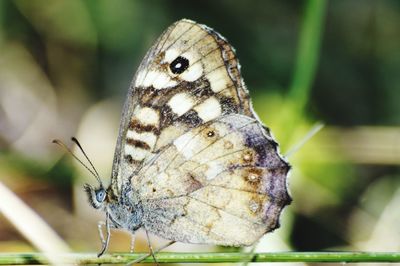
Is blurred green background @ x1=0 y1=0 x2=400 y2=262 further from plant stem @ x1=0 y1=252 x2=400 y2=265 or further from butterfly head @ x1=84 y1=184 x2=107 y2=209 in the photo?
plant stem @ x1=0 y1=252 x2=400 y2=265

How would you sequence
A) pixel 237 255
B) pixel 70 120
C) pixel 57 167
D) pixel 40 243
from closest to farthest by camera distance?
1. pixel 237 255
2. pixel 40 243
3. pixel 57 167
4. pixel 70 120

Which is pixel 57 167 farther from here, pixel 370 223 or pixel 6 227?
pixel 370 223

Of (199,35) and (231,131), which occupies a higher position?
(199,35)

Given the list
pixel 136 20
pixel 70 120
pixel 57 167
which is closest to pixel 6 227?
pixel 57 167

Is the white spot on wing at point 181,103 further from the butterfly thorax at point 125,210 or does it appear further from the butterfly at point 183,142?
the butterfly thorax at point 125,210

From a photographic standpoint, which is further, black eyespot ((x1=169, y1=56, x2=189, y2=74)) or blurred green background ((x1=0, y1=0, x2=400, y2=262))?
blurred green background ((x1=0, y1=0, x2=400, y2=262))

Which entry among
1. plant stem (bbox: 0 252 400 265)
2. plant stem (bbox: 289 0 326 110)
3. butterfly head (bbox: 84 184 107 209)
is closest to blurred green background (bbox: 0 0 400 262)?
plant stem (bbox: 289 0 326 110)
